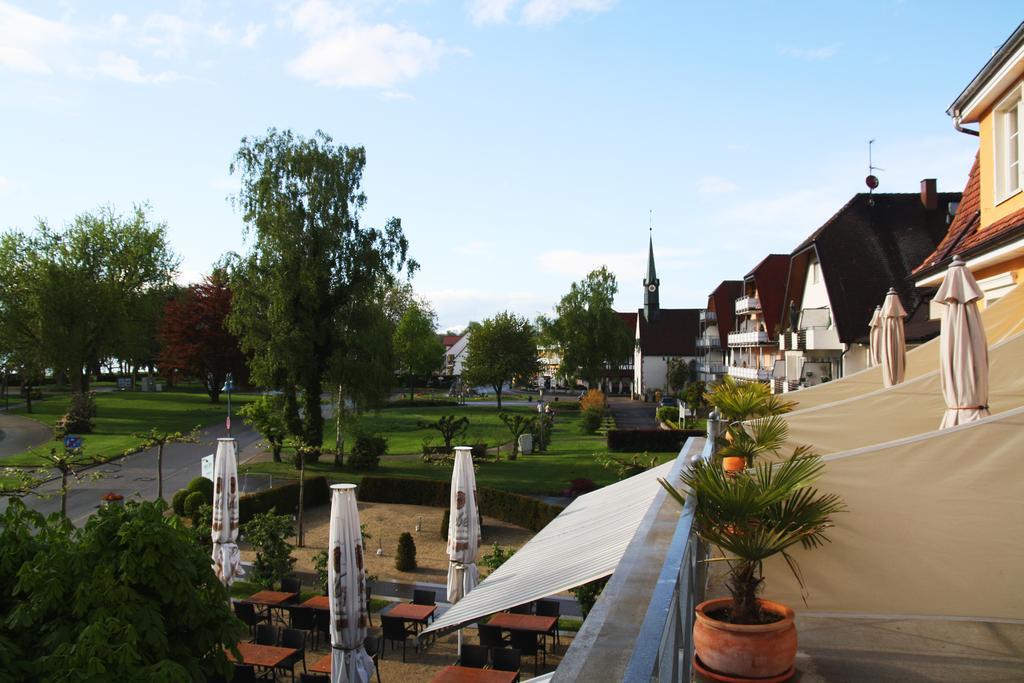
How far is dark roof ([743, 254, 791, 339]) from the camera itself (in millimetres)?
50750

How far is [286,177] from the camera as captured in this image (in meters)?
34.8

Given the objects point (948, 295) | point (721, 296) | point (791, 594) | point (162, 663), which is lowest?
point (162, 663)

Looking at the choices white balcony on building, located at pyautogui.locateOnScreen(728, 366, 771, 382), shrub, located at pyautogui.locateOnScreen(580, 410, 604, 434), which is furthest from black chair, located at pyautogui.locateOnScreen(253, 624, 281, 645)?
shrub, located at pyautogui.locateOnScreen(580, 410, 604, 434)

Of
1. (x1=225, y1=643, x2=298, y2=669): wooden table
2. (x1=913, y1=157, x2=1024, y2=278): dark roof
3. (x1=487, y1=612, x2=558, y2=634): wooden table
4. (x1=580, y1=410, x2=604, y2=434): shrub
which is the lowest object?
(x1=225, y1=643, x2=298, y2=669): wooden table

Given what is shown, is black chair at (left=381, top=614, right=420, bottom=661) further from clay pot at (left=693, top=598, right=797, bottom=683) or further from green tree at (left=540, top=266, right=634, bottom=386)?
green tree at (left=540, top=266, right=634, bottom=386)

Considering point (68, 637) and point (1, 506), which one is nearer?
point (68, 637)

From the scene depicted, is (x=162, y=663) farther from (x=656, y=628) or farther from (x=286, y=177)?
(x=286, y=177)

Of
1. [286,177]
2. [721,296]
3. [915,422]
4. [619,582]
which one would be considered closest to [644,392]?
[721,296]

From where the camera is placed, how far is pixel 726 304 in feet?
226

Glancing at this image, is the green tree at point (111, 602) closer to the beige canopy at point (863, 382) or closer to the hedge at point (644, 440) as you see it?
the beige canopy at point (863, 382)

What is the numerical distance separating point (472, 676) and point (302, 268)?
2581 centimetres

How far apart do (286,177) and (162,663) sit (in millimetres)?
30439

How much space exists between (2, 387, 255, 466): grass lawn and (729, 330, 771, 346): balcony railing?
36.0 metres

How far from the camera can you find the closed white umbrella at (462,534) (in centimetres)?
1507
